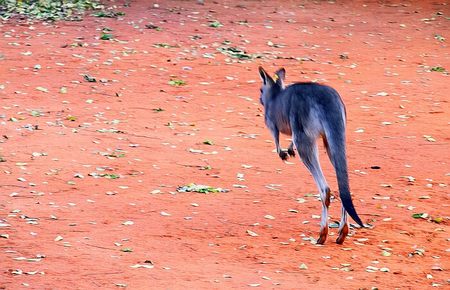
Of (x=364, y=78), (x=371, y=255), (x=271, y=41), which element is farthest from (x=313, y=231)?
(x=271, y=41)

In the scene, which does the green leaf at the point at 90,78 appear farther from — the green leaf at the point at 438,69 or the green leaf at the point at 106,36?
the green leaf at the point at 438,69

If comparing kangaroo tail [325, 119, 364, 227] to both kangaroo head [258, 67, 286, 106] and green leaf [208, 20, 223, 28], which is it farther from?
green leaf [208, 20, 223, 28]

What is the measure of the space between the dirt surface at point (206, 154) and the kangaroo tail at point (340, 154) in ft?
1.79

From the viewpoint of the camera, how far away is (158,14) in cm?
1719

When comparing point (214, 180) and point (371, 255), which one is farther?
point (214, 180)

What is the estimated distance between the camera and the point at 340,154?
6.78m

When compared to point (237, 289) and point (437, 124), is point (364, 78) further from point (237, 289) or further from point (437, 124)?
point (237, 289)

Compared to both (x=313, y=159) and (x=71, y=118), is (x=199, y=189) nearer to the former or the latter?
(x=313, y=159)

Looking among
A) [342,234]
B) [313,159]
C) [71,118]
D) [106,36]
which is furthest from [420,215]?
[106,36]

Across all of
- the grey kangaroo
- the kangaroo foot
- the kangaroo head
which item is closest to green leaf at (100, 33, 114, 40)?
the kangaroo head

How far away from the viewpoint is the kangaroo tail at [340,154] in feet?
21.5

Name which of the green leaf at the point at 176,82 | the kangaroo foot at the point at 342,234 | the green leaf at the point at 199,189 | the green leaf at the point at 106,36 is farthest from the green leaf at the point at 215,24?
the kangaroo foot at the point at 342,234

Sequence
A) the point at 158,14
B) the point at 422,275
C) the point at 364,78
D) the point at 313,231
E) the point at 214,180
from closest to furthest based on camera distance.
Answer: the point at 422,275 → the point at 313,231 → the point at 214,180 → the point at 364,78 → the point at 158,14

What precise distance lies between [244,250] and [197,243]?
1.25ft
